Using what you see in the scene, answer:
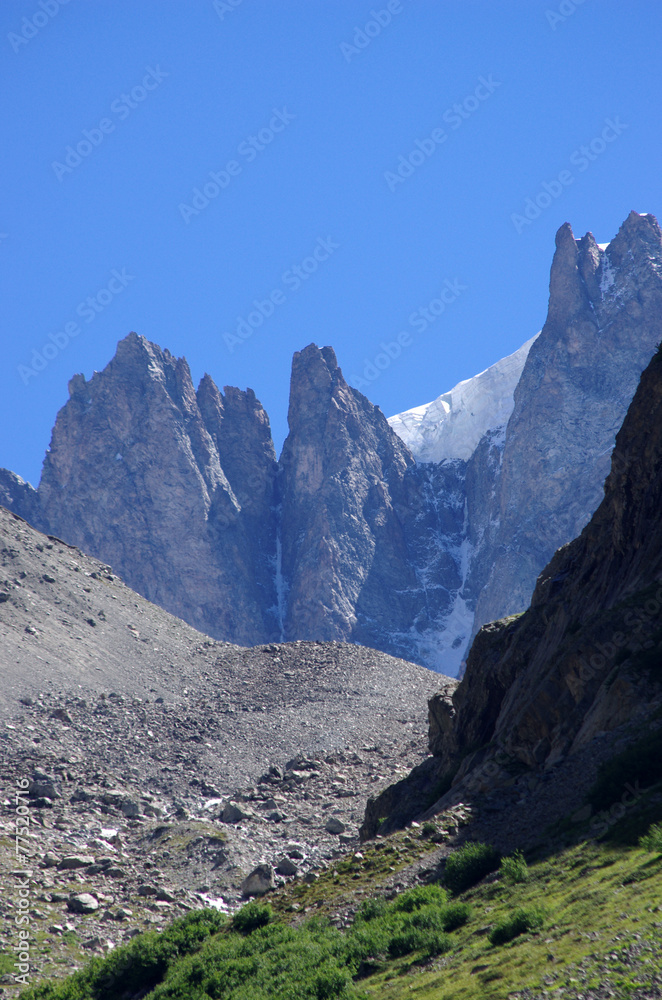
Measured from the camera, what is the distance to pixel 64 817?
1812 inches

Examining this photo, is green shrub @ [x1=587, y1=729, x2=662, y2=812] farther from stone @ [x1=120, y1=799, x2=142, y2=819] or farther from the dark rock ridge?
stone @ [x1=120, y1=799, x2=142, y2=819]

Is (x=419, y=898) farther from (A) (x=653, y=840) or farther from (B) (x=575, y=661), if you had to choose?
(B) (x=575, y=661)

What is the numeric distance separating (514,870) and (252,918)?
347 inches

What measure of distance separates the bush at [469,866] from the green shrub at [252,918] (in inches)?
225

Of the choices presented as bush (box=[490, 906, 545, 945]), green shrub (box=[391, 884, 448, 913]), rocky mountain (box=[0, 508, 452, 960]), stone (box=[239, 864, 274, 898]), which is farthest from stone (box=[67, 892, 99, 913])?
bush (box=[490, 906, 545, 945])

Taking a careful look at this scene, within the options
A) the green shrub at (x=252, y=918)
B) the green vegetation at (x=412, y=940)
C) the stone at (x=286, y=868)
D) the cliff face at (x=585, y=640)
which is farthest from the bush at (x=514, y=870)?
the stone at (x=286, y=868)

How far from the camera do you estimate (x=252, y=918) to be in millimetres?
24344

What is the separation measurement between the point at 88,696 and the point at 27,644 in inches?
350

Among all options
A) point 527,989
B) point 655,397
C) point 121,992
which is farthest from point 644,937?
point 655,397

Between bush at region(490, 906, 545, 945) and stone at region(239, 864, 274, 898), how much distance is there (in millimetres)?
22026

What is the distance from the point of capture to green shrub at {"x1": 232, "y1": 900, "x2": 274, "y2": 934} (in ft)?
79.0

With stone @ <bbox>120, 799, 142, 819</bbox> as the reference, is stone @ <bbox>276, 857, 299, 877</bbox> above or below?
below

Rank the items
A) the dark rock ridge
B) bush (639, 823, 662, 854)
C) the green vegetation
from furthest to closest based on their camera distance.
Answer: the dark rock ridge < bush (639, 823, 662, 854) < the green vegetation

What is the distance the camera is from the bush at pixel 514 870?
19.0 meters
